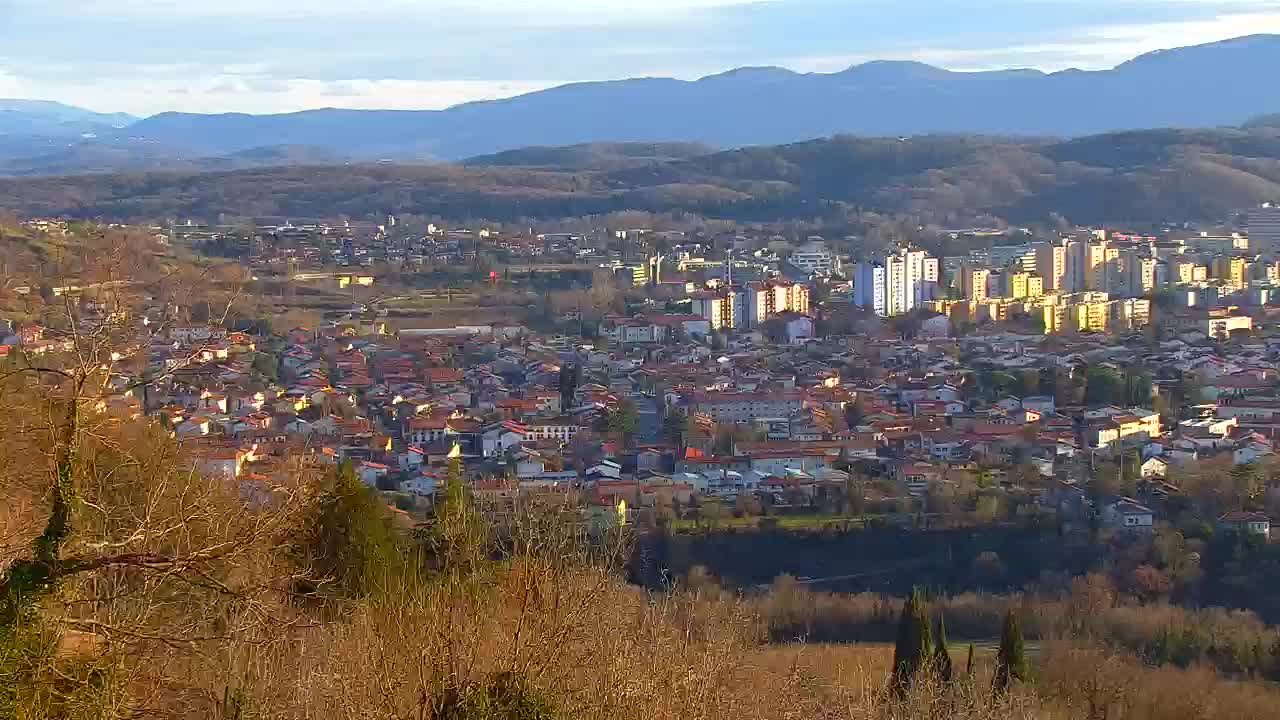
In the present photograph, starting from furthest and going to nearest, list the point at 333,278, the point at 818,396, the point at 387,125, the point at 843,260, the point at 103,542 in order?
the point at 387,125 < the point at 843,260 < the point at 333,278 < the point at 818,396 < the point at 103,542

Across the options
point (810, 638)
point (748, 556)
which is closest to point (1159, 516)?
point (748, 556)

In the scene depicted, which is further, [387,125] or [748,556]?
[387,125]

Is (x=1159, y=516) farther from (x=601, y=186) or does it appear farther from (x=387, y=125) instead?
(x=387, y=125)

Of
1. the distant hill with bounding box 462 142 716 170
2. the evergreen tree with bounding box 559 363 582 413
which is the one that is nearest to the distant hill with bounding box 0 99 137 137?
the distant hill with bounding box 462 142 716 170

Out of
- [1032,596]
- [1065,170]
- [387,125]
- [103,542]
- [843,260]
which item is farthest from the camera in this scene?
[387,125]

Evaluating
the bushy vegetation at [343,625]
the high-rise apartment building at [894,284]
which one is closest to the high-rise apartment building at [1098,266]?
the high-rise apartment building at [894,284]

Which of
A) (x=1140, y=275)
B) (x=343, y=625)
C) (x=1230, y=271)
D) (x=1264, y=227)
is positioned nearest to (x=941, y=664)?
(x=343, y=625)

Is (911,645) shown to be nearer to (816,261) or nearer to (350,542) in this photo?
(350,542)

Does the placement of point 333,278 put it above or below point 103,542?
below
